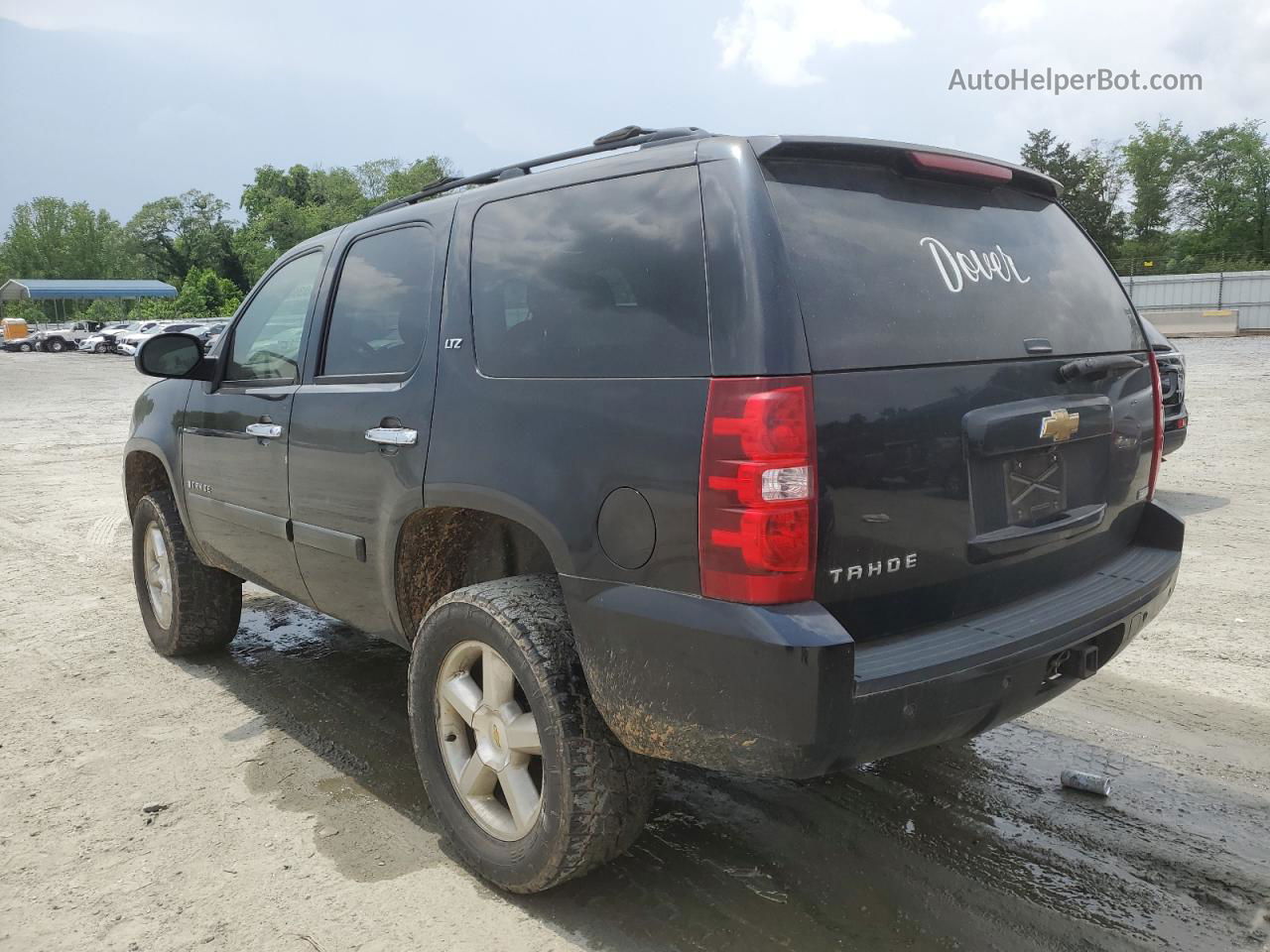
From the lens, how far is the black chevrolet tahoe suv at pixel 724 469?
2.29 metres

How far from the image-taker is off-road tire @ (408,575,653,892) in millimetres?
2615

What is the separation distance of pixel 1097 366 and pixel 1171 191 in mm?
80954

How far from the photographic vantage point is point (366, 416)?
3332mm

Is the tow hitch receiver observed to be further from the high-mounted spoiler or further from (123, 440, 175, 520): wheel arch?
(123, 440, 175, 520): wheel arch

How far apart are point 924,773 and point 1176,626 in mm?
2354

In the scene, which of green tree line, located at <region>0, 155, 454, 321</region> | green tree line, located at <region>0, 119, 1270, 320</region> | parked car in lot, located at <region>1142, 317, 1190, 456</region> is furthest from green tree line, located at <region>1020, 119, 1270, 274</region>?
parked car in lot, located at <region>1142, 317, 1190, 456</region>

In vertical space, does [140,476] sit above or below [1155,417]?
below

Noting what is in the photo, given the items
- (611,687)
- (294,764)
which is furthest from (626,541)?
(294,764)

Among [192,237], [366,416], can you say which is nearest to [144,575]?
[366,416]

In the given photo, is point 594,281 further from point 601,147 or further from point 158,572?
point 158,572

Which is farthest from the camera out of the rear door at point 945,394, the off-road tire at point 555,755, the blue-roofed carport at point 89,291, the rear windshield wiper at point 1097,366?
the blue-roofed carport at point 89,291

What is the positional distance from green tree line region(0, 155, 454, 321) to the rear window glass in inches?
2823

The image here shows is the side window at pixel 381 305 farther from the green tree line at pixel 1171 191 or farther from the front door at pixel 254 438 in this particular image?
the green tree line at pixel 1171 191

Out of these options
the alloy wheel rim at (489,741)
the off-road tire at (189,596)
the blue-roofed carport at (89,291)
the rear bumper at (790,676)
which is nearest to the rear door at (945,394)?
the rear bumper at (790,676)
